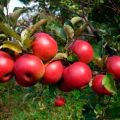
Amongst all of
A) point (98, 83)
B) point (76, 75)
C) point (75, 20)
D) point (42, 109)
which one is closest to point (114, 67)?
point (98, 83)

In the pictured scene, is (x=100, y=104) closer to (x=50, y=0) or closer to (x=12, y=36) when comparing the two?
(x=12, y=36)

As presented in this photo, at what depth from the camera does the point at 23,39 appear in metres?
1.37

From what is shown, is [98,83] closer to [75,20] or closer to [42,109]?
[75,20]

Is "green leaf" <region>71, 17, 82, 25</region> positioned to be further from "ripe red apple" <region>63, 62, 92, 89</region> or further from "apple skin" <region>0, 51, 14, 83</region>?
"apple skin" <region>0, 51, 14, 83</region>

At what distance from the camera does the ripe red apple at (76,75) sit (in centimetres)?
141

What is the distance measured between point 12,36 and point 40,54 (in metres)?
0.11

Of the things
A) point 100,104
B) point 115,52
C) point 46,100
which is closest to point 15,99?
point 46,100

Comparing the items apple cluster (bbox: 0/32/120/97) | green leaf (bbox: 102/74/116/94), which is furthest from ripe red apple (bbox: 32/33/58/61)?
green leaf (bbox: 102/74/116/94)

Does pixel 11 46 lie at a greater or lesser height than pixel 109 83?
greater

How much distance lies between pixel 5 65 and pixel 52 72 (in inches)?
6.4

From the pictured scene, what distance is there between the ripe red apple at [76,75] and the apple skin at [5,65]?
0.65 ft

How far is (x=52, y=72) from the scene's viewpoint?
1364mm

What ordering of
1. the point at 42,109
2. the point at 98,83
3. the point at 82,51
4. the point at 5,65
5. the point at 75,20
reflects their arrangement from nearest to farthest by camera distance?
the point at 5,65, the point at 82,51, the point at 98,83, the point at 75,20, the point at 42,109

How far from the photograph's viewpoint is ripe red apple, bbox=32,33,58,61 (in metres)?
1.35
